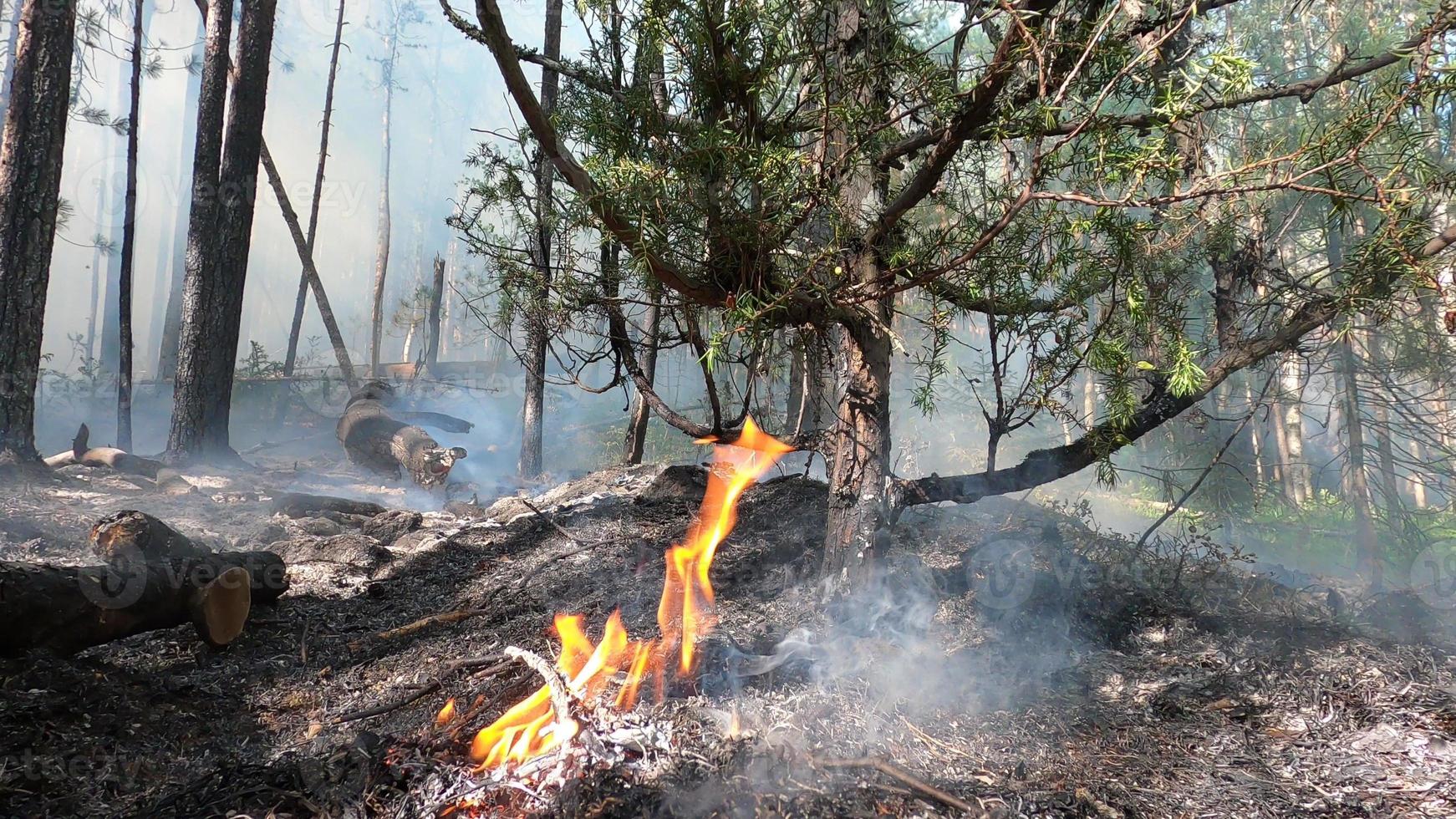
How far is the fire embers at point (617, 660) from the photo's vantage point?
2668 millimetres

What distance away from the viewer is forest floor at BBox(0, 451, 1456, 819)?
8.20 ft

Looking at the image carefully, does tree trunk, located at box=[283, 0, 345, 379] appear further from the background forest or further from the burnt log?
the burnt log

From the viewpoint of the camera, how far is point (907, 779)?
8.52 ft

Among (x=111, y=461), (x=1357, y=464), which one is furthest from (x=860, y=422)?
(x=1357, y=464)

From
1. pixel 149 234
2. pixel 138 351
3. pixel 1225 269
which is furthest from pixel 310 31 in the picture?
pixel 1225 269

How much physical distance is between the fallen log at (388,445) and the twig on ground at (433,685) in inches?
270

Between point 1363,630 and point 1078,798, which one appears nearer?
point 1078,798

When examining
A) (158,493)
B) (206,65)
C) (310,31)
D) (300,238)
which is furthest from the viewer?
(310,31)

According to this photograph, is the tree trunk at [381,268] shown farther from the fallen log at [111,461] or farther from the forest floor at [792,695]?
the forest floor at [792,695]

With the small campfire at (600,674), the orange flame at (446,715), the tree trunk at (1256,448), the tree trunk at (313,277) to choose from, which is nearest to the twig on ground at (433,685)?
the small campfire at (600,674)

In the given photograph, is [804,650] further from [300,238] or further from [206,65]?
[300,238]

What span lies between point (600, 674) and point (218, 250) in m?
8.73

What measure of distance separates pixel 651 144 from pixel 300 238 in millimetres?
12432

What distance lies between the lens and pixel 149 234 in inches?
2785
